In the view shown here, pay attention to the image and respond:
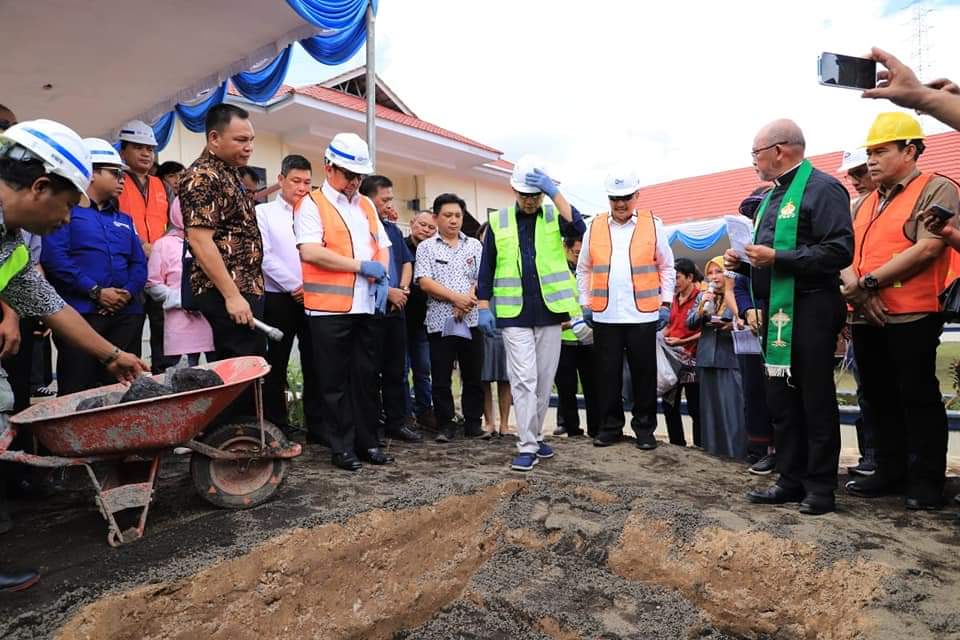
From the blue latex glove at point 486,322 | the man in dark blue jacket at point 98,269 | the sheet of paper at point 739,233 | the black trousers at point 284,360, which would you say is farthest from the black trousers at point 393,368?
the sheet of paper at point 739,233

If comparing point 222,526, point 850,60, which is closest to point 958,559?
point 850,60

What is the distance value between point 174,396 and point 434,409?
2711mm

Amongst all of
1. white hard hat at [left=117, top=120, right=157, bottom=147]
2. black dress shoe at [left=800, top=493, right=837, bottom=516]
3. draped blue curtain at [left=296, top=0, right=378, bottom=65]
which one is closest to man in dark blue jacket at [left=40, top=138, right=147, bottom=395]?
white hard hat at [left=117, top=120, right=157, bottom=147]

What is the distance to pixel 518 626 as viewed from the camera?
2.88 meters

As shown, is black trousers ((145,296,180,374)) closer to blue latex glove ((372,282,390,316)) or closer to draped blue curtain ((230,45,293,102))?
blue latex glove ((372,282,390,316))

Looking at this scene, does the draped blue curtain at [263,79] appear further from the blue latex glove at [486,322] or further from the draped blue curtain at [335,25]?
the blue latex glove at [486,322]

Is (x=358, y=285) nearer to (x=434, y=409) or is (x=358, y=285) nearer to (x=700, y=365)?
(x=434, y=409)

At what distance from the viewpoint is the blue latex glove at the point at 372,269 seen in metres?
3.75

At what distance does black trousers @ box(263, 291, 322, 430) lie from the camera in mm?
4164

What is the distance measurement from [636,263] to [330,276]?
2.13 meters

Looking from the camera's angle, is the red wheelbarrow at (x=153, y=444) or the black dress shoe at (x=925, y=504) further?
the black dress shoe at (x=925, y=504)

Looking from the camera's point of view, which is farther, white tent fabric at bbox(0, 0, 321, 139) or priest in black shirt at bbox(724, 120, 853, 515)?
white tent fabric at bbox(0, 0, 321, 139)

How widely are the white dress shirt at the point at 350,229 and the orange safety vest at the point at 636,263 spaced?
1584 millimetres

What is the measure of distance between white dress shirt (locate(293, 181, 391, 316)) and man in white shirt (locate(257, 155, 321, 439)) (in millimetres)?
380
